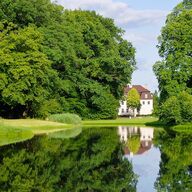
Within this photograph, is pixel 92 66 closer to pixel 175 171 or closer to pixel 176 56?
pixel 176 56

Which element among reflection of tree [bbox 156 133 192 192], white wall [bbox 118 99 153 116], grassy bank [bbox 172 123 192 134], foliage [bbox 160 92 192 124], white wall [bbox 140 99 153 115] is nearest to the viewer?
reflection of tree [bbox 156 133 192 192]


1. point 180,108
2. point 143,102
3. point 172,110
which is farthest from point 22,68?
point 143,102

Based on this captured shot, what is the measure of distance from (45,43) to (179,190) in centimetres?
5235

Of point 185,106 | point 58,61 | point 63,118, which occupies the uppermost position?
point 58,61

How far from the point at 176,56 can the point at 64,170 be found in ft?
156

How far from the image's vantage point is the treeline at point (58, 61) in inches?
2158

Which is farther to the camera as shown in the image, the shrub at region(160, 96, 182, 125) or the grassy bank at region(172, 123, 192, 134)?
the shrub at region(160, 96, 182, 125)

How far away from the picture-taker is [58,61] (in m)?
66.1

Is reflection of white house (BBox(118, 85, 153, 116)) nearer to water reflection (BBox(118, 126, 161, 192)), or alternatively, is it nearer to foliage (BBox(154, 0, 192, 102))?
foliage (BBox(154, 0, 192, 102))

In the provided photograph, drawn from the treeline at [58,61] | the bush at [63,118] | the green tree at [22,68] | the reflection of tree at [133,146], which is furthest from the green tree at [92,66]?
the reflection of tree at [133,146]

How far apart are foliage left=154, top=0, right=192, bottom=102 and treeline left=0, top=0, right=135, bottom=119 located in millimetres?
12205

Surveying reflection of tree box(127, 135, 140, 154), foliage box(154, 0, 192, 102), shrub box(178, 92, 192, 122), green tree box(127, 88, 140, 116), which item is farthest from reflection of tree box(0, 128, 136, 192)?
green tree box(127, 88, 140, 116)

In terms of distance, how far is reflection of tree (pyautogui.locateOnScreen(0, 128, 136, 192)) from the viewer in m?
15.7

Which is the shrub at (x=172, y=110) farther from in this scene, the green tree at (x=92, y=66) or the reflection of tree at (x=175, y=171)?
the reflection of tree at (x=175, y=171)
